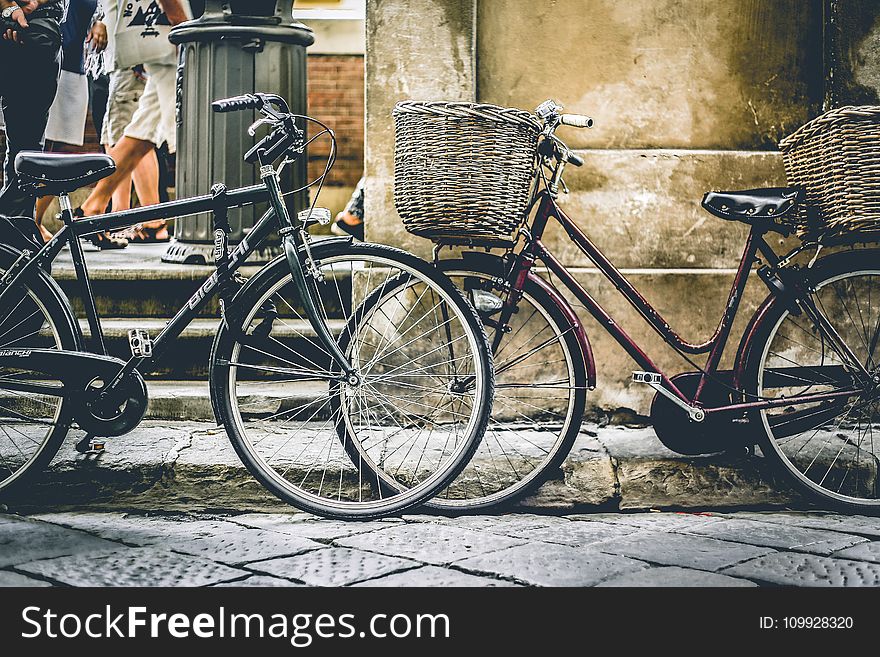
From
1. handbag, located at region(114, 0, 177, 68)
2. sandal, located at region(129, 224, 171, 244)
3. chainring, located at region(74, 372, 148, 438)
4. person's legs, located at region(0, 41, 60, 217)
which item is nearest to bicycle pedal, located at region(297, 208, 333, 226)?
chainring, located at region(74, 372, 148, 438)

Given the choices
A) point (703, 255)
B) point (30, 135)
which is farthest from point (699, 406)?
point (30, 135)

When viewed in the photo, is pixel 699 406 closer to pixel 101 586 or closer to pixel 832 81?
pixel 832 81

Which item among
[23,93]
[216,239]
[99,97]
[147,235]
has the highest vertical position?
[99,97]

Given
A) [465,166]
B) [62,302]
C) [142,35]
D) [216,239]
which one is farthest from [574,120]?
[142,35]

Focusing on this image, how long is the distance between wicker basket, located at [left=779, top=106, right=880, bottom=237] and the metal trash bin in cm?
260

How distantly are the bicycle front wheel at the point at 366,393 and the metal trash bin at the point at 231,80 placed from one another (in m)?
1.13

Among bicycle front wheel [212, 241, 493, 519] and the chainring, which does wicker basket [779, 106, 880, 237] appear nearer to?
bicycle front wheel [212, 241, 493, 519]

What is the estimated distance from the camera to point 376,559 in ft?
10.5

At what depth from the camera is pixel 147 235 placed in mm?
7598

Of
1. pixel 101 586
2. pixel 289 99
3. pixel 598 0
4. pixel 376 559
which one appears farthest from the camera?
pixel 289 99

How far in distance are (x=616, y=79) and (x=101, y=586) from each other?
3.06m

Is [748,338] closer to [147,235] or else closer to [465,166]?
[465,166]

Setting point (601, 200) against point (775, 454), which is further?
point (601, 200)

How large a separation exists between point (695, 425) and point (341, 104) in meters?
6.43
